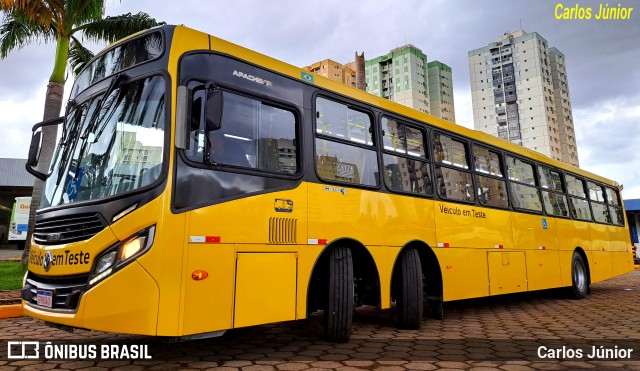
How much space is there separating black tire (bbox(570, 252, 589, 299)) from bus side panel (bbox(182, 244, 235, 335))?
8795 millimetres

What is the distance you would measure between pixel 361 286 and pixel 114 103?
11.5 ft

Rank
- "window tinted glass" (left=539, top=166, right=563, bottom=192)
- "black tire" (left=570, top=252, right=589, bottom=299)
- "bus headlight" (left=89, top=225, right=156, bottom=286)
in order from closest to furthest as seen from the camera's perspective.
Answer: "bus headlight" (left=89, top=225, right=156, bottom=286), "window tinted glass" (left=539, top=166, right=563, bottom=192), "black tire" (left=570, top=252, right=589, bottom=299)

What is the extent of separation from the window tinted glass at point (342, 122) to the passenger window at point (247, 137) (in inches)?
18.1

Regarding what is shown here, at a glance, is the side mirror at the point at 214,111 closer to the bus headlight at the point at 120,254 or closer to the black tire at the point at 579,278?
the bus headlight at the point at 120,254

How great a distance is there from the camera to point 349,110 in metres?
5.50

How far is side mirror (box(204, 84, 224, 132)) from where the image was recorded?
142 inches

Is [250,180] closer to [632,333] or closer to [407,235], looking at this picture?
[407,235]

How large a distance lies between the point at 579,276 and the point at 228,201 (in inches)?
374

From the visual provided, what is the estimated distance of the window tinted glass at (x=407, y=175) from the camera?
18.7 ft

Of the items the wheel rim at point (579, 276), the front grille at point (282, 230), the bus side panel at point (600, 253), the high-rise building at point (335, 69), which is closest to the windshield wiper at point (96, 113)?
the front grille at point (282, 230)

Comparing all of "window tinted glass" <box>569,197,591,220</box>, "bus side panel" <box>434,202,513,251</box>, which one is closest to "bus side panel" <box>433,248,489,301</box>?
"bus side panel" <box>434,202,513,251</box>

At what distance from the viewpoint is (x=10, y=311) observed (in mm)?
6508

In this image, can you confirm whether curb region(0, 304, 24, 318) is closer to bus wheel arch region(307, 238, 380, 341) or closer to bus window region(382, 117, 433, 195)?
bus wheel arch region(307, 238, 380, 341)

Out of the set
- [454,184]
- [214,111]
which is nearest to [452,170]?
[454,184]
